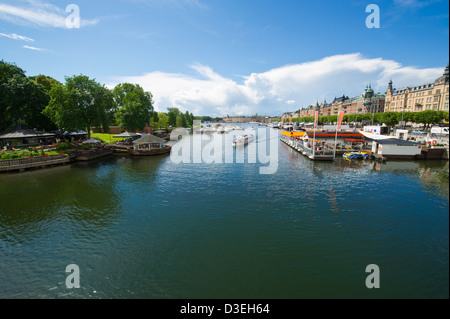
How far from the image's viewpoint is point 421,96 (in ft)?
384

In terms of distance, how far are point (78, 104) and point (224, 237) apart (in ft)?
172

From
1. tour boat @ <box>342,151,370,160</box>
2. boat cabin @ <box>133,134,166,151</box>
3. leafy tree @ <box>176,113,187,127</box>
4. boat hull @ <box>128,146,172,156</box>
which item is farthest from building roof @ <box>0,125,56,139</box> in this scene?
leafy tree @ <box>176,113,187,127</box>

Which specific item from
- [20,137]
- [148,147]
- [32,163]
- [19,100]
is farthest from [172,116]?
[32,163]

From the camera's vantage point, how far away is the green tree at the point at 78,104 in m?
48.4

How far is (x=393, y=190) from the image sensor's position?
26.8 meters

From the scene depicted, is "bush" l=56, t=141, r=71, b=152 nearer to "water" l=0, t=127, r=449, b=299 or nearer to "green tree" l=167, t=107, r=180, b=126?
"water" l=0, t=127, r=449, b=299

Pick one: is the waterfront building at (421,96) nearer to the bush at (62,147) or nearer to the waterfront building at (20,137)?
the bush at (62,147)

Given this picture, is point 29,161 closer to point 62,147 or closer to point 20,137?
point 20,137

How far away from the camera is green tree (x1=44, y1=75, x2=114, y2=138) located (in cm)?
4844

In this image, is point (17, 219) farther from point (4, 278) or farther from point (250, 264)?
point (250, 264)

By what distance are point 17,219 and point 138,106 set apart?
60.5 meters

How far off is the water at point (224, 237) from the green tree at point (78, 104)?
73.1 ft

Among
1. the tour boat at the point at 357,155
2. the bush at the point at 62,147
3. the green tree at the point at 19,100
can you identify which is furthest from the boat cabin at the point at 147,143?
the tour boat at the point at 357,155
